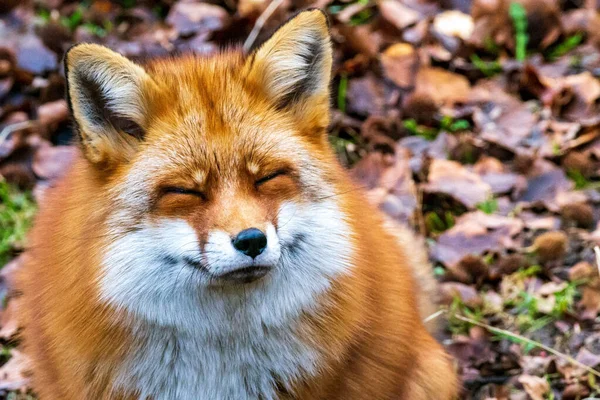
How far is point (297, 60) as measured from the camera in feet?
9.59

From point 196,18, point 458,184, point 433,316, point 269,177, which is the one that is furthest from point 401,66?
point 269,177

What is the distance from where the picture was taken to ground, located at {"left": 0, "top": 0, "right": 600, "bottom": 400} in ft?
13.0

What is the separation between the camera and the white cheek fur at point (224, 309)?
2717 mm

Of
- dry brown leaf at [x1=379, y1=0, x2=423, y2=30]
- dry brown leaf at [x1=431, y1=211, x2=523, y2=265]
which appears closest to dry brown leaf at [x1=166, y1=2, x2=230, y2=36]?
dry brown leaf at [x1=379, y1=0, x2=423, y2=30]

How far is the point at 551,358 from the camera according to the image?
374 centimetres

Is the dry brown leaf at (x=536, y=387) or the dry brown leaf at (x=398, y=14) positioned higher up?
the dry brown leaf at (x=398, y=14)

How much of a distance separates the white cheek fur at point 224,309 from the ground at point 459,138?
3.96ft

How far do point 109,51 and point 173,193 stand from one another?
0.51 m

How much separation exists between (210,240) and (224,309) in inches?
13.8

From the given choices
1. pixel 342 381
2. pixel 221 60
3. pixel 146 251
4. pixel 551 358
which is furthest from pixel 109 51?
pixel 551 358

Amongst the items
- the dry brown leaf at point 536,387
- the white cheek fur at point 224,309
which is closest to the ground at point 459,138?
the dry brown leaf at point 536,387

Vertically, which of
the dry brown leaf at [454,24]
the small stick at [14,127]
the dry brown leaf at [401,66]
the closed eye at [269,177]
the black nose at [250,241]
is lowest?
the dry brown leaf at [401,66]

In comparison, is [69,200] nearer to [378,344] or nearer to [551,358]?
[378,344]

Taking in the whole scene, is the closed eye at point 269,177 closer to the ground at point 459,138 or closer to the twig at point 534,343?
the ground at point 459,138
